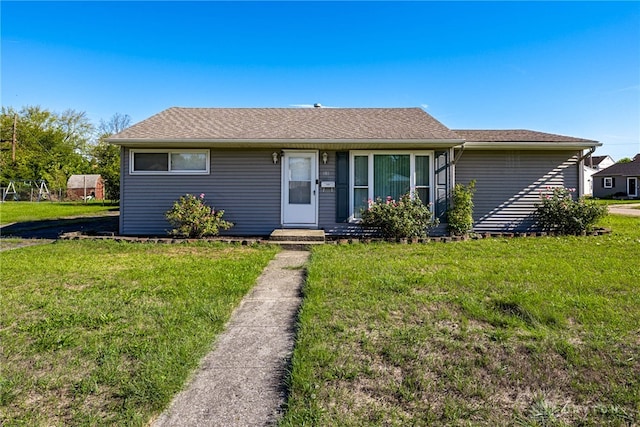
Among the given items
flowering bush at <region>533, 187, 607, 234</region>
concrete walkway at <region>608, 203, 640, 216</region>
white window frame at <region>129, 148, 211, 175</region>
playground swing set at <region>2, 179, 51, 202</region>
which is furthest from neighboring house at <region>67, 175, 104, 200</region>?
concrete walkway at <region>608, 203, 640, 216</region>

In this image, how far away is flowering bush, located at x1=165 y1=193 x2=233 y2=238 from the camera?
26.7 feet

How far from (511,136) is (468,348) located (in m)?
9.18

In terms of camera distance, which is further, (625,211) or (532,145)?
(625,211)

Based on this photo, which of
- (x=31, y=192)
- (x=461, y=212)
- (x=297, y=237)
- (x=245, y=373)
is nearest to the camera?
(x=245, y=373)

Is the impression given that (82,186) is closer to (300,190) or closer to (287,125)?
(287,125)

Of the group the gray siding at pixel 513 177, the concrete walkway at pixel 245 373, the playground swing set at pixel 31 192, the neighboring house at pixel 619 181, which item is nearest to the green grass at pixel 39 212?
the playground swing set at pixel 31 192

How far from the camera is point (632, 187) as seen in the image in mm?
33188

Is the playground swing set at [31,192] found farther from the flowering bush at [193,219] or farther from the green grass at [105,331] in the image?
the green grass at [105,331]

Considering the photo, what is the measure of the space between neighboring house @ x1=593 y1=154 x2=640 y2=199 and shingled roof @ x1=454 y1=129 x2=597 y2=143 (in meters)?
31.4

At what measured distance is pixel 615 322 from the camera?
306cm

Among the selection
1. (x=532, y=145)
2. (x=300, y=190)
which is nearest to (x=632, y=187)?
(x=532, y=145)

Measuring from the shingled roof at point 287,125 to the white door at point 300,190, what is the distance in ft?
2.30

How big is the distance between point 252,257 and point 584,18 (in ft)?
36.1

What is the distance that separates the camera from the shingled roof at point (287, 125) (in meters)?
8.59
